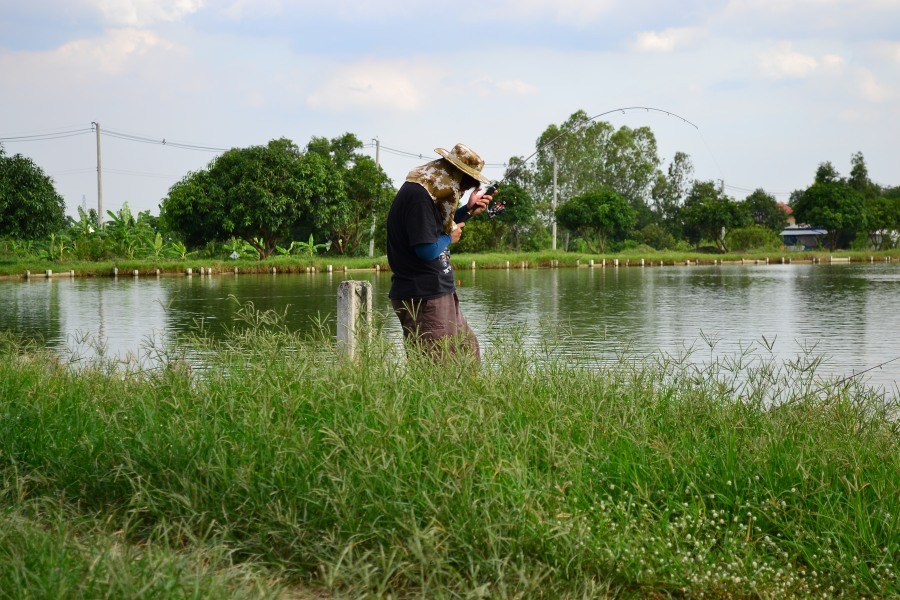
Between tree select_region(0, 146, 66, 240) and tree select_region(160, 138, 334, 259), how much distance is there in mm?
5061

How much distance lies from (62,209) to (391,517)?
138 ft

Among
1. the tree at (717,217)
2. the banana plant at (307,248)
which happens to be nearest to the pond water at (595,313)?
the banana plant at (307,248)

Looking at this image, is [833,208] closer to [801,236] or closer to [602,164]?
[602,164]

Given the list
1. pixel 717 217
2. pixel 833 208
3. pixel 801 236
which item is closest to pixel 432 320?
pixel 717 217

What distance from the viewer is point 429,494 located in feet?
11.5

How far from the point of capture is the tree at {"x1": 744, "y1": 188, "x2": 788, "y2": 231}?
7956cm

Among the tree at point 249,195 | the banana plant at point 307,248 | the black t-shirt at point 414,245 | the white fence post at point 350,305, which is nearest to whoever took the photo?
the black t-shirt at point 414,245

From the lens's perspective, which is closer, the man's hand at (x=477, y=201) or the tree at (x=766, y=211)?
the man's hand at (x=477, y=201)

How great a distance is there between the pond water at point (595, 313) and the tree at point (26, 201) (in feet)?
32.2

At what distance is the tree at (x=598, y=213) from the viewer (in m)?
61.6

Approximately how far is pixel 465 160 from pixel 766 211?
78899mm

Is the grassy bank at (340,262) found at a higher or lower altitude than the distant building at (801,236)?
lower

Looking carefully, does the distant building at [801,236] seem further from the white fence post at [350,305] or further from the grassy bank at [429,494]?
the grassy bank at [429,494]

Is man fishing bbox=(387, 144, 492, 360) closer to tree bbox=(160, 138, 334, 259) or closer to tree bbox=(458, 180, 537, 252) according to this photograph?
tree bbox=(160, 138, 334, 259)
